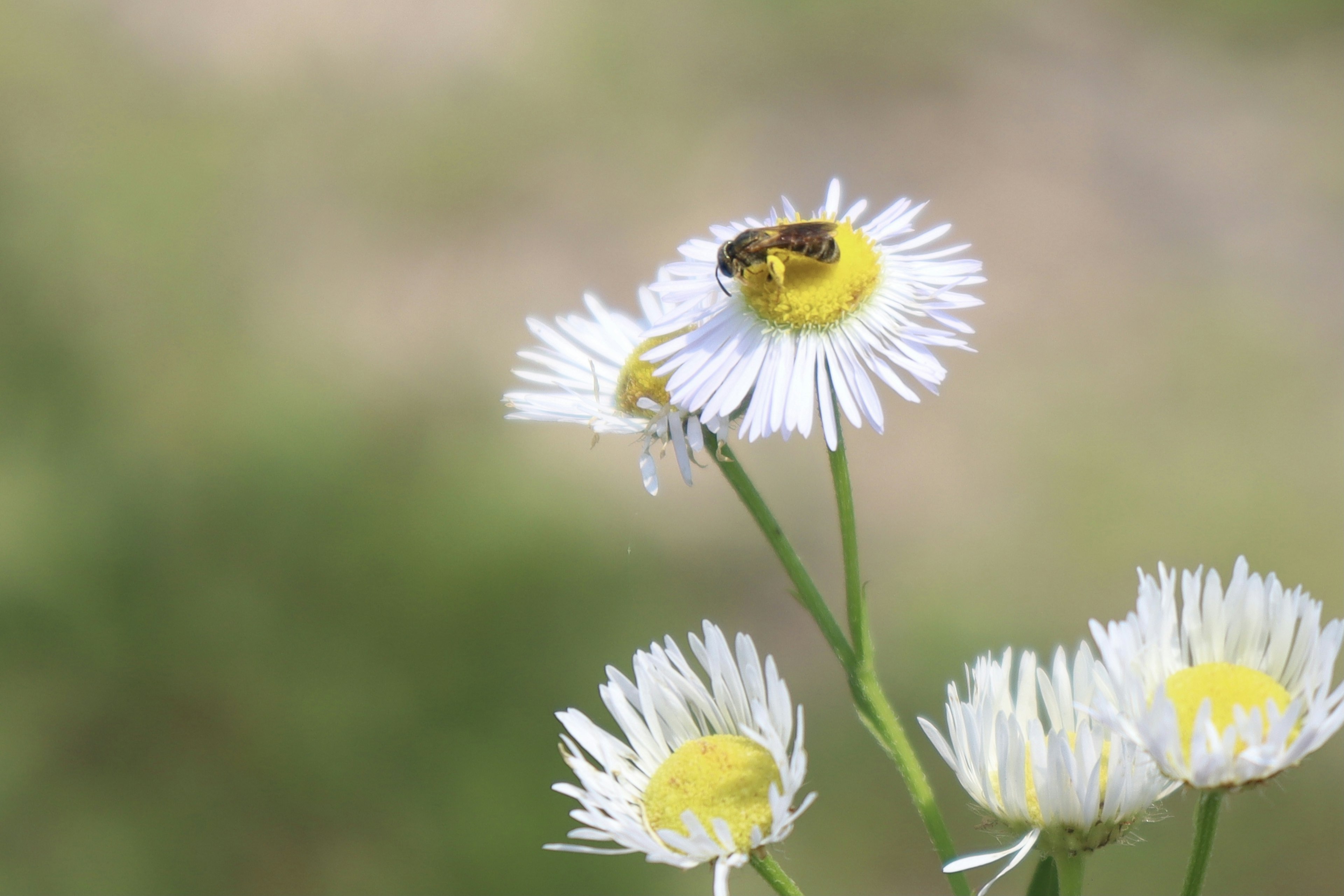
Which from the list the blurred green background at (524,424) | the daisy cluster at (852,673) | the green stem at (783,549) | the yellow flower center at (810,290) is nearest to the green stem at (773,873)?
the daisy cluster at (852,673)

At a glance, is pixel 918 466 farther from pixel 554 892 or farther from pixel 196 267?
pixel 196 267

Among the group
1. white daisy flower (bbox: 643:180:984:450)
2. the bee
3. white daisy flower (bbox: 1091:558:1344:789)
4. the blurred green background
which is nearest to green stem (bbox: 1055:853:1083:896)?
white daisy flower (bbox: 1091:558:1344:789)

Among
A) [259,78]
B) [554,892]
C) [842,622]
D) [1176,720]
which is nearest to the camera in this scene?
[1176,720]

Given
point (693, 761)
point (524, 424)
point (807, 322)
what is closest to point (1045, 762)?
point (693, 761)

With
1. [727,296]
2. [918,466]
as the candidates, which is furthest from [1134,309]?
[727,296]

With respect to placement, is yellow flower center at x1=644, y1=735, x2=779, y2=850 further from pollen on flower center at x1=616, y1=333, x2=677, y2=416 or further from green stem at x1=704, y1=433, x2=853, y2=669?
pollen on flower center at x1=616, y1=333, x2=677, y2=416

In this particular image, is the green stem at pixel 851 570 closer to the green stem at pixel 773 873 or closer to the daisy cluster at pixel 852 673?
the daisy cluster at pixel 852 673
